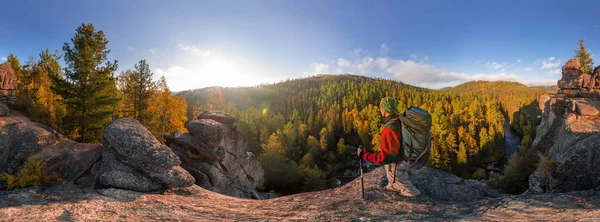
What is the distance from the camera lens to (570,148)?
473 inches

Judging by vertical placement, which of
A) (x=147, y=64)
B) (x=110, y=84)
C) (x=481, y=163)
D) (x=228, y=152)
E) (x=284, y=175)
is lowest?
(x=481, y=163)

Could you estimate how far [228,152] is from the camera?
28.8m

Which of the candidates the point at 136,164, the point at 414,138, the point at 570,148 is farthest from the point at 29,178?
the point at 570,148

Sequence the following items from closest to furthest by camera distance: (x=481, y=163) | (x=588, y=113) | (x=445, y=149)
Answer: (x=588, y=113) < (x=445, y=149) < (x=481, y=163)

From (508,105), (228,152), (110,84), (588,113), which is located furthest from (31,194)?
(508,105)

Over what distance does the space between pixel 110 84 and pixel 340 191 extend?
81.1 feet

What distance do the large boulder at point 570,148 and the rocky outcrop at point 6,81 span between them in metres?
44.9

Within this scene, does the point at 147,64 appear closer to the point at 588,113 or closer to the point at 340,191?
the point at 340,191

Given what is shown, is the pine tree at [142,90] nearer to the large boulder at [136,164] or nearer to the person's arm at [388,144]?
the large boulder at [136,164]

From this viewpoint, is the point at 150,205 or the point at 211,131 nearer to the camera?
the point at 150,205

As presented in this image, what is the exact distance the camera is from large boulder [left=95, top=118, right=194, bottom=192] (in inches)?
453

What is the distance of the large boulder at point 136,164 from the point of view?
37.8 ft

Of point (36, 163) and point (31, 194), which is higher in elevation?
point (36, 163)

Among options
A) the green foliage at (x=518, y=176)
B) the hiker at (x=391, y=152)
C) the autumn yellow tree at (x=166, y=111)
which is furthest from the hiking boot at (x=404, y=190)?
the green foliage at (x=518, y=176)
